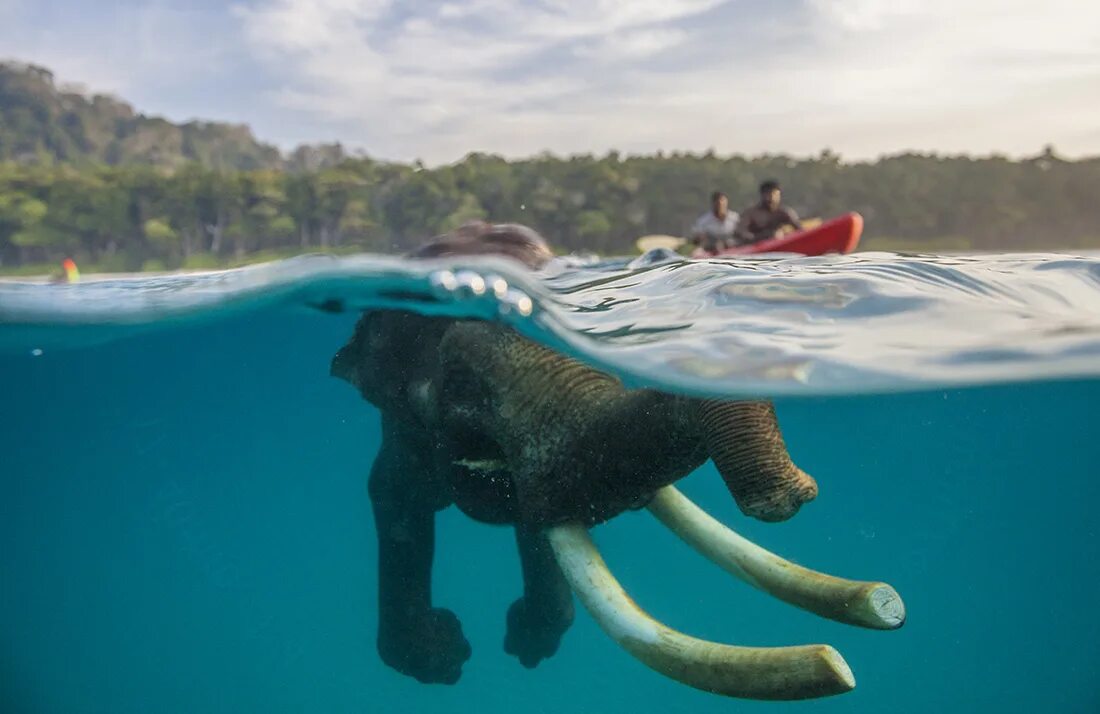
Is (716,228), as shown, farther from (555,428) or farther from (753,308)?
(555,428)

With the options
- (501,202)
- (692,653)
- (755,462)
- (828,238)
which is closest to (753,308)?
(755,462)

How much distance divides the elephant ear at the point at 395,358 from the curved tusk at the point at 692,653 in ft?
3.93

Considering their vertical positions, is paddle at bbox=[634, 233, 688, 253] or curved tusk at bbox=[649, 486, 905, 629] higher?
paddle at bbox=[634, 233, 688, 253]

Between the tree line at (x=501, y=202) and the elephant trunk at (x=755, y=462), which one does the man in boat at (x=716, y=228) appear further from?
the elephant trunk at (x=755, y=462)

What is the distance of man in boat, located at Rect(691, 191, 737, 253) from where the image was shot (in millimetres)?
10078

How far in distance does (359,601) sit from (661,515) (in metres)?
4.12

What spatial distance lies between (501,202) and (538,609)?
16.8ft

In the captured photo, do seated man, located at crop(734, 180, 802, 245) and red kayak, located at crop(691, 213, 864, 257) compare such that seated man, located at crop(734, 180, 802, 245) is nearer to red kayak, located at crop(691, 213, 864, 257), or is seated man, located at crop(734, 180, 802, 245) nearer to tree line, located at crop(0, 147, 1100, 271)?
red kayak, located at crop(691, 213, 864, 257)

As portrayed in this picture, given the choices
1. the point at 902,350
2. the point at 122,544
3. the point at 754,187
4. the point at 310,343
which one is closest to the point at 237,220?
the point at 310,343

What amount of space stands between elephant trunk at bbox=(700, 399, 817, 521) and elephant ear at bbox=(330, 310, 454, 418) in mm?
1648

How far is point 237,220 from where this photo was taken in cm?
709

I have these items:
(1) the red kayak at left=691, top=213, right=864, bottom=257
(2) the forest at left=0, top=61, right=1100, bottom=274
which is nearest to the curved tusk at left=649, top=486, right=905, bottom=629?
(2) the forest at left=0, top=61, right=1100, bottom=274

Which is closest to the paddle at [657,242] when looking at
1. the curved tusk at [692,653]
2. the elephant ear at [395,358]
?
the elephant ear at [395,358]

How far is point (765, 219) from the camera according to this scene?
32.9 ft
